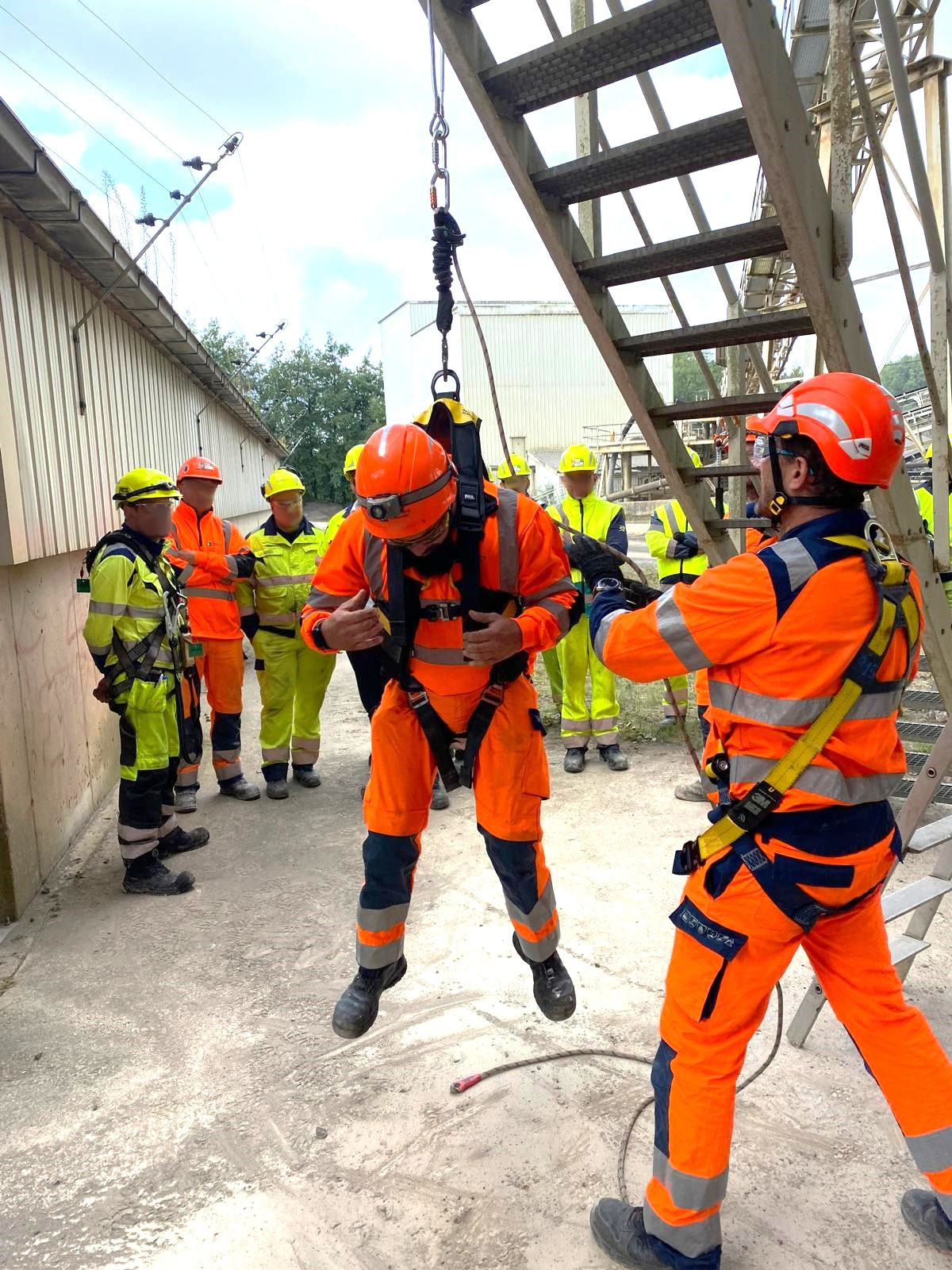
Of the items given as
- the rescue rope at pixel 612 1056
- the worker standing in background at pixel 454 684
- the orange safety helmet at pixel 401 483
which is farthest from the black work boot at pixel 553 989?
the orange safety helmet at pixel 401 483

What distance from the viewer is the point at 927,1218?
2.33 metres

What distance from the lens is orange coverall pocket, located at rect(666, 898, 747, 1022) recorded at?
2066 mm

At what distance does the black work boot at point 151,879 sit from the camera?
4.69m

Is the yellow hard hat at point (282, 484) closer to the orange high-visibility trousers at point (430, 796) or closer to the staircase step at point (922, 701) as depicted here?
the orange high-visibility trousers at point (430, 796)

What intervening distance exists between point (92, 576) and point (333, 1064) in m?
2.97

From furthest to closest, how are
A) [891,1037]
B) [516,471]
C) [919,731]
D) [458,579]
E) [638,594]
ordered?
[516,471]
[919,731]
[458,579]
[638,594]
[891,1037]

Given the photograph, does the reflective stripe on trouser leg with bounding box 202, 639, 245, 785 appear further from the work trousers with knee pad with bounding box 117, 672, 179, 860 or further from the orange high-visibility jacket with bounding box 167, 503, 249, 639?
the work trousers with knee pad with bounding box 117, 672, 179, 860

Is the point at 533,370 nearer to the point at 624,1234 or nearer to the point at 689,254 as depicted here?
the point at 689,254

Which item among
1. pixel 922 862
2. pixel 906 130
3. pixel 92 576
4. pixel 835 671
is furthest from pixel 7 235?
pixel 922 862

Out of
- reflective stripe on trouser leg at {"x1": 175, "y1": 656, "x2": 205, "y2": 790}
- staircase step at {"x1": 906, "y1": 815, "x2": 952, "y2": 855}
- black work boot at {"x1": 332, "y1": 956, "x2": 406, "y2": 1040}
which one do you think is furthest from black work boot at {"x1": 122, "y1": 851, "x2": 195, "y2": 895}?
staircase step at {"x1": 906, "y1": 815, "x2": 952, "y2": 855}

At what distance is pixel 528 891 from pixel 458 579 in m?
A: 1.17

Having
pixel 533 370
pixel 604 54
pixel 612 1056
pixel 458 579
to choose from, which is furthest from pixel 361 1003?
pixel 533 370

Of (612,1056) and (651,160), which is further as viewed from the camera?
(612,1056)

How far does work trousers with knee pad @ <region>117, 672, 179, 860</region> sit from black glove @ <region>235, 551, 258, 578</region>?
177cm
